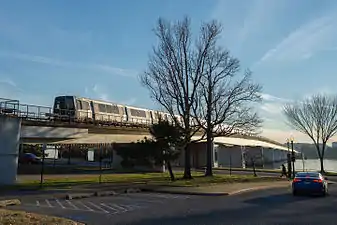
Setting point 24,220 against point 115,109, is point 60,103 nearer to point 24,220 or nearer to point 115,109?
Answer: point 115,109

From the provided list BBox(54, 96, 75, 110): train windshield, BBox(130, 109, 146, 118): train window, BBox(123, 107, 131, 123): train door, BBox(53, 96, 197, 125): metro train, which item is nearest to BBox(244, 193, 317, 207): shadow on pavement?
BBox(53, 96, 197, 125): metro train

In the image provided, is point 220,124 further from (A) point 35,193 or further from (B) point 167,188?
(A) point 35,193

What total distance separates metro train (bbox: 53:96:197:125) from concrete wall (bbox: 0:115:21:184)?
35.9 ft

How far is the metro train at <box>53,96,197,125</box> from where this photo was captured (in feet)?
142

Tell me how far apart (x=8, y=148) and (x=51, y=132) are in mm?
10673

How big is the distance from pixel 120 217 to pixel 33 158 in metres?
50.3

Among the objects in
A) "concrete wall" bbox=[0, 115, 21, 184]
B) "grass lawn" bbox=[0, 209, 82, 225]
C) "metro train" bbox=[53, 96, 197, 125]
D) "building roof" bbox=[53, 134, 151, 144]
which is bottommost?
"grass lawn" bbox=[0, 209, 82, 225]

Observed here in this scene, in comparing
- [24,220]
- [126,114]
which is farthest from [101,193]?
[126,114]

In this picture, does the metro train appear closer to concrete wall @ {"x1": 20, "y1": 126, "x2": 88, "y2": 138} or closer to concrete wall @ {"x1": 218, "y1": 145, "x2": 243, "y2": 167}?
concrete wall @ {"x1": 20, "y1": 126, "x2": 88, "y2": 138}

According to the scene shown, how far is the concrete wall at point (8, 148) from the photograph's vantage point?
27.8m

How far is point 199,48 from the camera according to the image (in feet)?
123

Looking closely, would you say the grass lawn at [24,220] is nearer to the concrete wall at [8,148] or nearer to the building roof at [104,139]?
the concrete wall at [8,148]

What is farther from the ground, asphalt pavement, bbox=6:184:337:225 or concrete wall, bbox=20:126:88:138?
concrete wall, bbox=20:126:88:138

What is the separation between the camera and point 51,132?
127 feet
